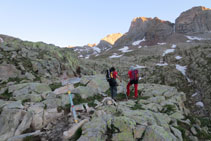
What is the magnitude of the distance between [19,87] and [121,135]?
35.8 ft

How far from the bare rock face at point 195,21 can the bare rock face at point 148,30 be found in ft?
34.4

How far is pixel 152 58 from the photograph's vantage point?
6562 centimetres

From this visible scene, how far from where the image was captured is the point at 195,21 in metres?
126

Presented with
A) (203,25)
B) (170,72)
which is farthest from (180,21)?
(170,72)

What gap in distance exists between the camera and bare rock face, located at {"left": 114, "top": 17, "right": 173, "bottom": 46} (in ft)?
395

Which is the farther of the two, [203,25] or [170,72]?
[203,25]

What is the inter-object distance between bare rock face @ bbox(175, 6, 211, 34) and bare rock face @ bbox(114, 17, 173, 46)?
34.4ft

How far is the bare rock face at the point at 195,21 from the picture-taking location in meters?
123

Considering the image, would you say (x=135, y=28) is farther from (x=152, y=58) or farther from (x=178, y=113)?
(x=178, y=113)

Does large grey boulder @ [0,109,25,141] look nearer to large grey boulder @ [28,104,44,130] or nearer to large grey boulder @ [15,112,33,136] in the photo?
large grey boulder @ [15,112,33,136]

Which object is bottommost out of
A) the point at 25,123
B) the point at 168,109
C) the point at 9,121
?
the point at 168,109

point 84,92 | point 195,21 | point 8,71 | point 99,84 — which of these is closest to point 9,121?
point 84,92

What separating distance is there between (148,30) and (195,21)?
4697 cm

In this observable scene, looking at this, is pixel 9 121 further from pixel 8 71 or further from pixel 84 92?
pixel 8 71
